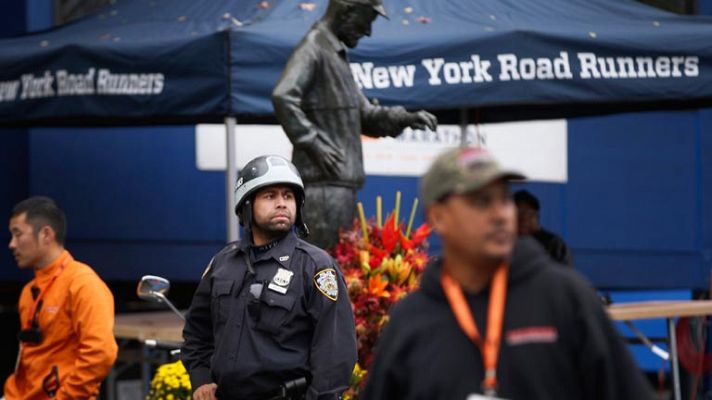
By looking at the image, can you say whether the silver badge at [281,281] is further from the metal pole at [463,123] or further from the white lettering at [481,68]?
the metal pole at [463,123]

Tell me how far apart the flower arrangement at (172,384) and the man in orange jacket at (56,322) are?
44.6 inches

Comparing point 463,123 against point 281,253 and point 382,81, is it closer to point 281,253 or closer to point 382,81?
point 382,81

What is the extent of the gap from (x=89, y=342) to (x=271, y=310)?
1414mm

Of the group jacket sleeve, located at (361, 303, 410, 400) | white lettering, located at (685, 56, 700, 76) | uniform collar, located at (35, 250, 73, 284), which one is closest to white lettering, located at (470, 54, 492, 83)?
white lettering, located at (685, 56, 700, 76)

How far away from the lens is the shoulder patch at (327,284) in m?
5.73

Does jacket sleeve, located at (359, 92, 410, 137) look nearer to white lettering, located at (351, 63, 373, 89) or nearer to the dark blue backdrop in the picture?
white lettering, located at (351, 63, 373, 89)

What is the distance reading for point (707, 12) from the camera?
526 inches

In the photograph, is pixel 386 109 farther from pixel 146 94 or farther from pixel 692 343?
pixel 692 343

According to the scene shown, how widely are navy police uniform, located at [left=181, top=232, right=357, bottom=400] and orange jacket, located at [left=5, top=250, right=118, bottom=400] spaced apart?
1034mm

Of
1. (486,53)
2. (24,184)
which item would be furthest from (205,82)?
(24,184)

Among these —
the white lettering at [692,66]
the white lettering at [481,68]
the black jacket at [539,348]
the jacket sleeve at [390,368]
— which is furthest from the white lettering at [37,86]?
the black jacket at [539,348]

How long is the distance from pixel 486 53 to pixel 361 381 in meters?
2.00

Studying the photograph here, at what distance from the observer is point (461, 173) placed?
143 inches

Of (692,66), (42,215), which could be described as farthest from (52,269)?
(692,66)
